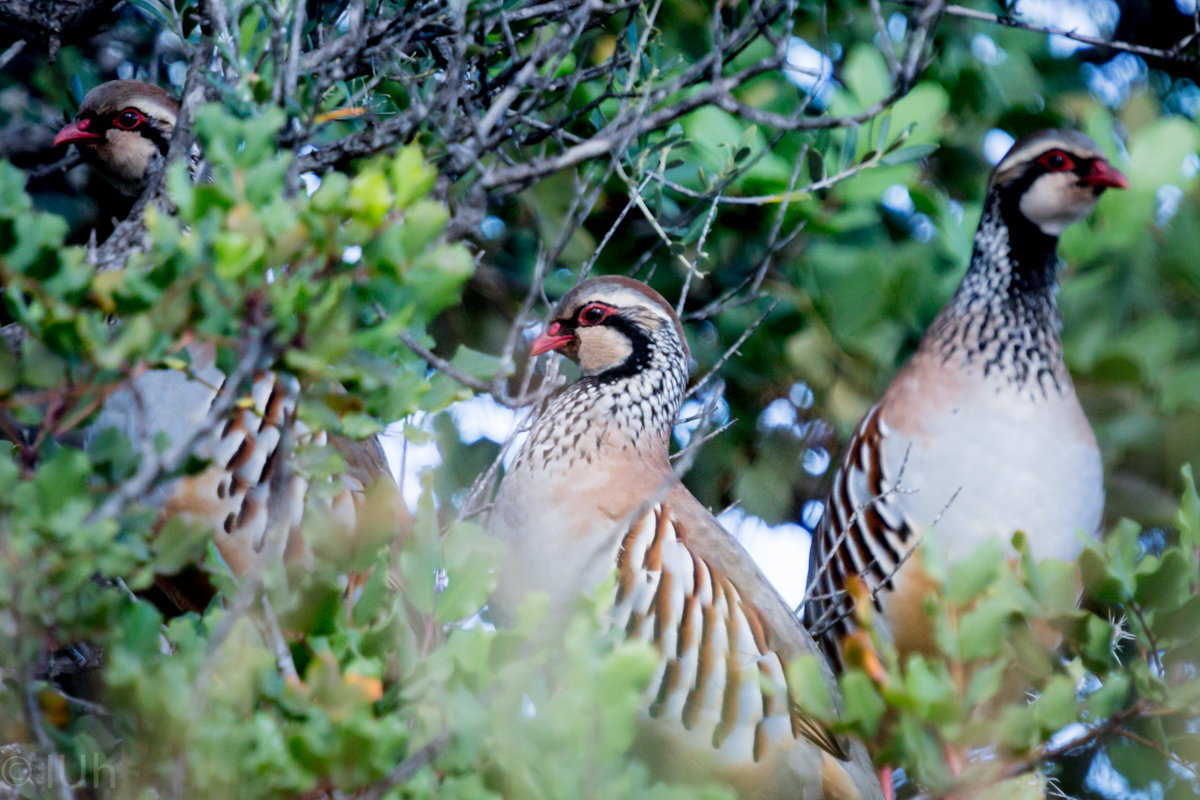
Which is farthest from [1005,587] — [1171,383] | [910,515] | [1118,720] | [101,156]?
[101,156]

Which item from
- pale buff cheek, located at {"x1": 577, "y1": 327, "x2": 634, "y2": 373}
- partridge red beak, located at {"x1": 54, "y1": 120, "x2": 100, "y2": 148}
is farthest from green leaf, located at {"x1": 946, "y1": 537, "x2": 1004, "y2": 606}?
partridge red beak, located at {"x1": 54, "y1": 120, "x2": 100, "y2": 148}

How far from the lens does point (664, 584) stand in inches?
122

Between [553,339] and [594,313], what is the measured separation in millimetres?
152

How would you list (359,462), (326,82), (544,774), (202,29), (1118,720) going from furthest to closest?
(359,462)
(202,29)
(326,82)
(1118,720)
(544,774)

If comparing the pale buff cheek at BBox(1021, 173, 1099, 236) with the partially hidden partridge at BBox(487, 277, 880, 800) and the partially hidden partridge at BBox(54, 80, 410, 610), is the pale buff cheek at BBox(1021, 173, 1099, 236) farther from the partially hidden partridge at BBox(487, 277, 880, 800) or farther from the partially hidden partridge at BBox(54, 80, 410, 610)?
the partially hidden partridge at BBox(54, 80, 410, 610)

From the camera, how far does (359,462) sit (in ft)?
11.5

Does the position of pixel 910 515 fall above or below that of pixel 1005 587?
below

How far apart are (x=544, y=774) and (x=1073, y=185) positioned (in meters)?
2.77

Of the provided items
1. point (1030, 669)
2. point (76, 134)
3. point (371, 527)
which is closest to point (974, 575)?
point (1030, 669)

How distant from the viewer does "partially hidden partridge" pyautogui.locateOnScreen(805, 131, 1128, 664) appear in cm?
347

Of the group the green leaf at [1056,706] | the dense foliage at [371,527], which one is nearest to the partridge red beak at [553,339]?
the dense foliage at [371,527]

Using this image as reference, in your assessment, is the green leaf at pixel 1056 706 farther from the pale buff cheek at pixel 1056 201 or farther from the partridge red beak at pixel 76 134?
the partridge red beak at pixel 76 134

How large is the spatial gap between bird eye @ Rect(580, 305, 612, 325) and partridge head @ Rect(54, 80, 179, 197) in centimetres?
134

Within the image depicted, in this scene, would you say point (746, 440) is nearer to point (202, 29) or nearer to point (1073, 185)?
point (1073, 185)
